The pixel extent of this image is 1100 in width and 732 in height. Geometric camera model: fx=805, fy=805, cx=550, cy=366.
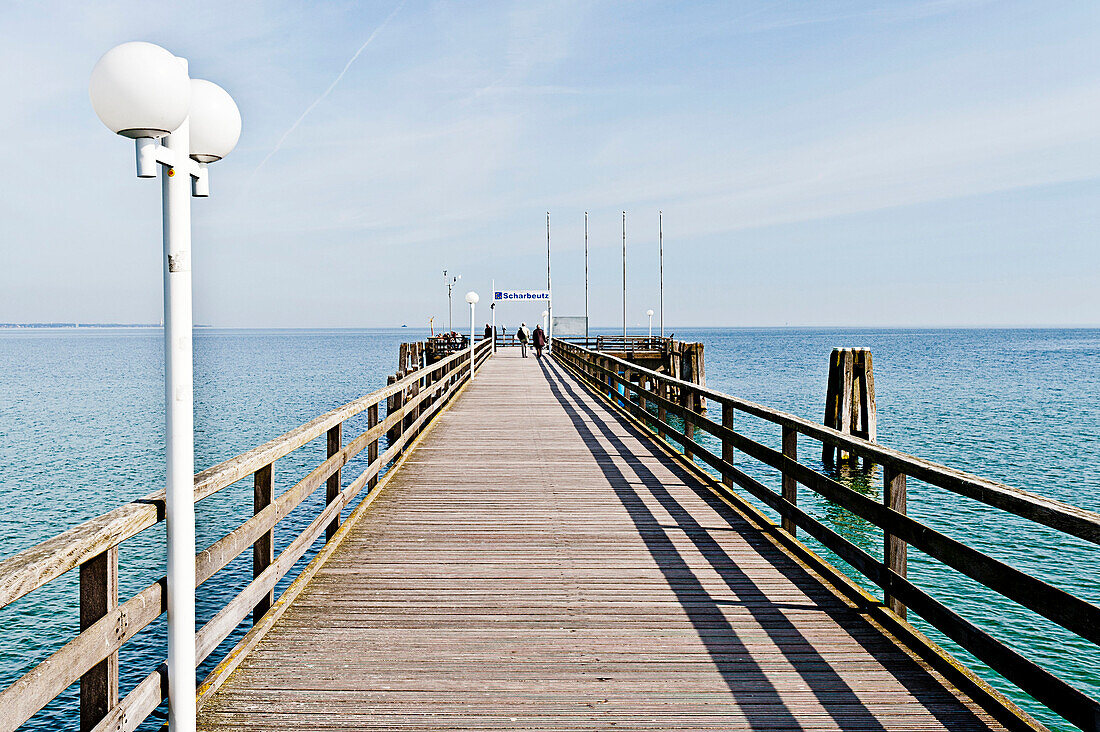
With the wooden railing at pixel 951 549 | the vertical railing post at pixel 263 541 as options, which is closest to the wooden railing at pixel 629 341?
the wooden railing at pixel 951 549

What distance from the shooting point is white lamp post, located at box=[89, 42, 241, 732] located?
2594 mm

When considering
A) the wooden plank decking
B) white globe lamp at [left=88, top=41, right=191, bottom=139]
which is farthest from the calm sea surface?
white globe lamp at [left=88, top=41, right=191, bottom=139]

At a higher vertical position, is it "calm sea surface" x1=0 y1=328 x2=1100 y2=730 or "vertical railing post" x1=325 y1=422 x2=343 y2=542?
"vertical railing post" x1=325 y1=422 x2=343 y2=542

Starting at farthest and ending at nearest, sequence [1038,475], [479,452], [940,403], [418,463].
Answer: [940,403] → [1038,475] → [479,452] → [418,463]

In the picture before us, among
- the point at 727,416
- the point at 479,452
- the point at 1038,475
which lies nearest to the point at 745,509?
the point at 727,416

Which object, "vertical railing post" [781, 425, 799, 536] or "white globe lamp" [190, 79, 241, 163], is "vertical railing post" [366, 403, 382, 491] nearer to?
"vertical railing post" [781, 425, 799, 536]

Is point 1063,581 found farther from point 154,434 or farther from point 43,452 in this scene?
point 154,434

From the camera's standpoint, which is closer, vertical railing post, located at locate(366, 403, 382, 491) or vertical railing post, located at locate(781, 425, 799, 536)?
vertical railing post, located at locate(781, 425, 799, 536)

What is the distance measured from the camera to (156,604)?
2.98 meters

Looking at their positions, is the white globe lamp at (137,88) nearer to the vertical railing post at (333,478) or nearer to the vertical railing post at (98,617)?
the vertical railing post at (98,617)

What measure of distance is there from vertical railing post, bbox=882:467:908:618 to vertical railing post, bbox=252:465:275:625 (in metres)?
3.28

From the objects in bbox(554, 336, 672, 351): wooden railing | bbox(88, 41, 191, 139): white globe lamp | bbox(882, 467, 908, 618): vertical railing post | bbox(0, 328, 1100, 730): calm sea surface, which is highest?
bbox(88, 41, 191, 139): white globe lamp

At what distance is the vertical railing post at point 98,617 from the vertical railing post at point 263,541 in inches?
60.0

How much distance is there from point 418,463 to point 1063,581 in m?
8.60
